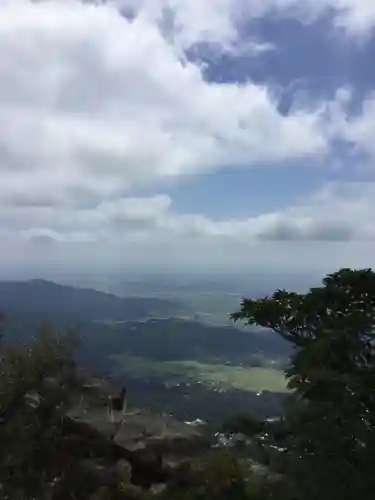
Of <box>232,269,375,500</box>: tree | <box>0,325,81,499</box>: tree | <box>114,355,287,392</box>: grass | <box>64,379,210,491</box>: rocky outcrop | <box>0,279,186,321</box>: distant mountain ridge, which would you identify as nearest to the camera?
<box>232,269,375,500</box>: tree

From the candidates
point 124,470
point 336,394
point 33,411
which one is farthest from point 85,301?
point 336,394

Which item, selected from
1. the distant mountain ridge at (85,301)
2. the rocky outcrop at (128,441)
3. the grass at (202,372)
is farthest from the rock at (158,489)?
the distant mountain ridge at (85,301)

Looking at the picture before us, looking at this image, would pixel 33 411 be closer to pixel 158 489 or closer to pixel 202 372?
pixel 158 489

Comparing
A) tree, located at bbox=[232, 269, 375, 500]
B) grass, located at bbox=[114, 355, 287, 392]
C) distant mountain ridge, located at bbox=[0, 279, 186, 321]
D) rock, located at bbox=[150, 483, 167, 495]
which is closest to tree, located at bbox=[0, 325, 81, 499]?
rock, located at bbox=[150, 483, 167, 495]

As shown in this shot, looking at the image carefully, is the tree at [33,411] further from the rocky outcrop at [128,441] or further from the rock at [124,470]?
the rock at [124,470]

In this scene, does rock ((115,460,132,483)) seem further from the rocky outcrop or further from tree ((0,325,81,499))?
tree ((0,325,81,499))

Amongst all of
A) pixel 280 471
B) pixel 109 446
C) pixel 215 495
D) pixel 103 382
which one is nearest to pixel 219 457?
pixel 215 495
